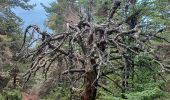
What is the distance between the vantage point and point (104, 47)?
1163 centimetres

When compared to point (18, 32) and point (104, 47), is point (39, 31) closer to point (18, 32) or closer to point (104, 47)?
point (104, 47)

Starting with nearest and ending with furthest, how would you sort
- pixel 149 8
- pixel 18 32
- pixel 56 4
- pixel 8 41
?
pixel 149 8 < pixel 8 41 < pixel 18 32 < pixel 56 4

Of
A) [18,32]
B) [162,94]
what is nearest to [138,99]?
[162,94]

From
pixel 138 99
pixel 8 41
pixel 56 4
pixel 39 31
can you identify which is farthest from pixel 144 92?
pixel 56 4

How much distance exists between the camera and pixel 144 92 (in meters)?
10.6

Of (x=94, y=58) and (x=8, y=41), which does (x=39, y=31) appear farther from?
(x=8, y=41)

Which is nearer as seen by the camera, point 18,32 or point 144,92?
point 144,92

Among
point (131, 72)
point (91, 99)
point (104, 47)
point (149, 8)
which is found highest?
point (149, 8)

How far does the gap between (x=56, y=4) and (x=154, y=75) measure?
42435 mm

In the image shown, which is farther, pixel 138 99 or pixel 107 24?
pixel 107 24

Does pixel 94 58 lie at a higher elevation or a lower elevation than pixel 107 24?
lower

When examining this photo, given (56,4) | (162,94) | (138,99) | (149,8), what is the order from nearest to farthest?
1. (138,99)
2. (162,94)
3. (149,8)
4. (56,4)

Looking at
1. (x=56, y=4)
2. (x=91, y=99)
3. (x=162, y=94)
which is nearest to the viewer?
(x=162, y=94)

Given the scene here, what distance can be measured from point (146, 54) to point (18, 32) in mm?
25861
